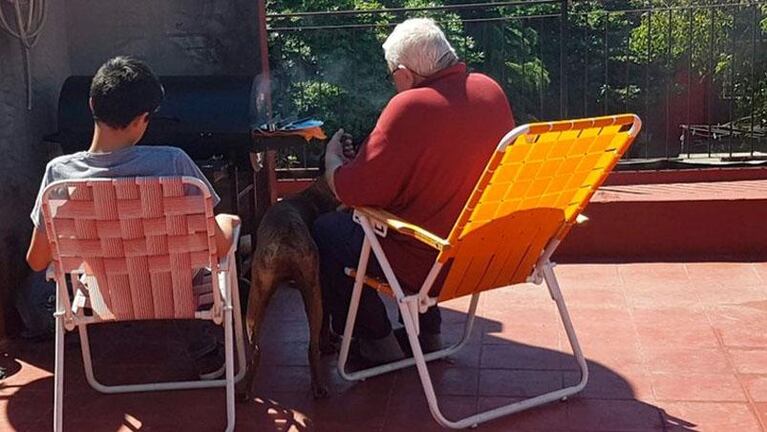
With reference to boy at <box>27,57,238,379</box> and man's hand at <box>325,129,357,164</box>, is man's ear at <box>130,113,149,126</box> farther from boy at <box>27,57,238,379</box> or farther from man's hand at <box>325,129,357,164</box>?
man's hand at <box>325,129,357,164</box>

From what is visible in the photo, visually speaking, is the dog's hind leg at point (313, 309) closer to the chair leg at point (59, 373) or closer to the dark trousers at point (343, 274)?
the dark trousers at point (343, 274)

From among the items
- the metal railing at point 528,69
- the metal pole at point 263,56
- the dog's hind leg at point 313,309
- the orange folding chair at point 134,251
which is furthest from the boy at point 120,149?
the metal railing at point 528,69

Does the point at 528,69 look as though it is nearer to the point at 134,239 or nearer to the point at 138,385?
the point at 138,385

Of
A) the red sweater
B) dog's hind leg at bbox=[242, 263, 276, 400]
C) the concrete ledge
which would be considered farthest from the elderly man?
the concrete ledge

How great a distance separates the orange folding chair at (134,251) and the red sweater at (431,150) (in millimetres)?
519

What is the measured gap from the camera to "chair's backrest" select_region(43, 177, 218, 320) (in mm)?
2715

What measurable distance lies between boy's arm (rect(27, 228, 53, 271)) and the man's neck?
324mm

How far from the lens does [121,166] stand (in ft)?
9.65

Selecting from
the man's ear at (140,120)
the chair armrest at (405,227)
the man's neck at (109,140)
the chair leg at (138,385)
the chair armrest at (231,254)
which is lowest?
the chair leg at (138,385)

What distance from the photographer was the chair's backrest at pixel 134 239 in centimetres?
271

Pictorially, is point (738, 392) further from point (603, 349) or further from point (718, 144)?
point (718, 144)

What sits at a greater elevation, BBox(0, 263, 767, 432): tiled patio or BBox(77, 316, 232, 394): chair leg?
BBox(77, 316, 232, 394): chair leg

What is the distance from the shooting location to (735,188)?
560cm

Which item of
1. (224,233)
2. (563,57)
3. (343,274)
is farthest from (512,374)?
(563,57)
